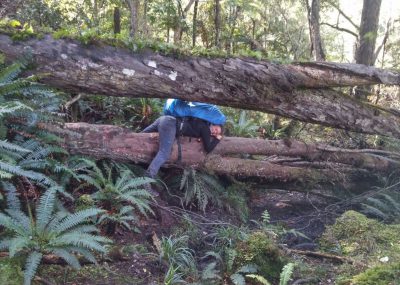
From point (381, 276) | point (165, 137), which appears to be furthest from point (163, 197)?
point (381, 276)

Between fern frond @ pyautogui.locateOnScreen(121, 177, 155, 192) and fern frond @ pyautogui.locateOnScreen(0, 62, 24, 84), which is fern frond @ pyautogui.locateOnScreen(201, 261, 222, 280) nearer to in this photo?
fern frond @ pyautogui.locateOnScreen(121, 177, 155, 192)

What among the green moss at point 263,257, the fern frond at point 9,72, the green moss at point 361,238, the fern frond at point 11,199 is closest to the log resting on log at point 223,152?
the fern frond at point 9,72

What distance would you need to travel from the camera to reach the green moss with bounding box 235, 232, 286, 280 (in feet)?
17.5

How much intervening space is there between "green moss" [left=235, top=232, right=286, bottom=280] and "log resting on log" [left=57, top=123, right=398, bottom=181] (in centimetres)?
270

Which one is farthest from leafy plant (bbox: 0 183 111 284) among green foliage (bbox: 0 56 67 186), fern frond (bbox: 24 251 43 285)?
green foliage (bbox: 0 56 67 186)

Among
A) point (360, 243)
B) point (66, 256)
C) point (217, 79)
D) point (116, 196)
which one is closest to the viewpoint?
point (66, 256)

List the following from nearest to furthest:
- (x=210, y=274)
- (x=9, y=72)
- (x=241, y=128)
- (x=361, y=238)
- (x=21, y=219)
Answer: (x=21, y=219) → (x=210, y=274) → (x=9, y=72) → (x=361, y=238) → (x=241, y=128)

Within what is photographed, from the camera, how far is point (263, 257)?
17.9ft

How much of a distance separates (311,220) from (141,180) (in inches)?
146

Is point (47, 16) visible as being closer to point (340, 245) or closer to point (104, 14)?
point (104, 14)

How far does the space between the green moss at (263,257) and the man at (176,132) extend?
2.35 m

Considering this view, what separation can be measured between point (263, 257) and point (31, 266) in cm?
286

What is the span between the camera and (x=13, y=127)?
5938mm

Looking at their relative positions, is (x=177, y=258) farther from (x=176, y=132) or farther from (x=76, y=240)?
(x=176, y=132)
